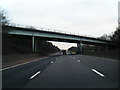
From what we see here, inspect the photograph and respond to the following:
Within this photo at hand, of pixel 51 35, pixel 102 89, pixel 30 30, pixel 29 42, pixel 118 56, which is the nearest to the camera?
pixel 102 89

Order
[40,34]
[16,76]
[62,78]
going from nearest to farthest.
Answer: [62,78]
[16,76]
[40,34]

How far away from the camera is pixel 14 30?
57.2 metres

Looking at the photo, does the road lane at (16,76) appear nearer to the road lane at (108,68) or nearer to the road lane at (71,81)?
the road lane at (71,81)

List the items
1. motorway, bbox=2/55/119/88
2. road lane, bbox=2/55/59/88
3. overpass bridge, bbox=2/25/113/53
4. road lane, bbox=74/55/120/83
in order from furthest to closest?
overpass bridge, bbox=2/25/113/53 < road lane, bbox=74/55/120/83 < road lane, bbox=2/55/59/88 < motorway, bbox=2/55/119/88

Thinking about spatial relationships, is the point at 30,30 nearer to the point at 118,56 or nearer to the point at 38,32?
the point at 38,32

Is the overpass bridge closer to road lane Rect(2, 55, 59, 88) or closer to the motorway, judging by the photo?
road lane Rect(2, 55, 59, 88)

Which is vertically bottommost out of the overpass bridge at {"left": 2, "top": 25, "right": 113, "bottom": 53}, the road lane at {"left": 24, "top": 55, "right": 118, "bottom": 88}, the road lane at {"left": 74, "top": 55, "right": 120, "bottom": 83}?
the road lane at {"left": 74, "top": 55, "right": 120, "bottom": 83}

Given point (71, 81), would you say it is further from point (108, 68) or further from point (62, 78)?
point (108, 68)

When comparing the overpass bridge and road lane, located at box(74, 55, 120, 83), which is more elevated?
the overpass bridge

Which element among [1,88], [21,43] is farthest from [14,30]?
[1,88]

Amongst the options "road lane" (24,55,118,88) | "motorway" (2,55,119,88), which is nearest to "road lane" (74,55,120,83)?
"motorway" (2,55,119,88)

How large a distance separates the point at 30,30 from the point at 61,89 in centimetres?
5511

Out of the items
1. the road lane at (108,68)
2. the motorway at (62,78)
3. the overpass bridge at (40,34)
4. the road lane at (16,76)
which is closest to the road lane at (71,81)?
the motorway at (62,78)

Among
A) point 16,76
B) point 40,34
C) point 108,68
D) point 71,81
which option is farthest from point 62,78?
point 40,34
